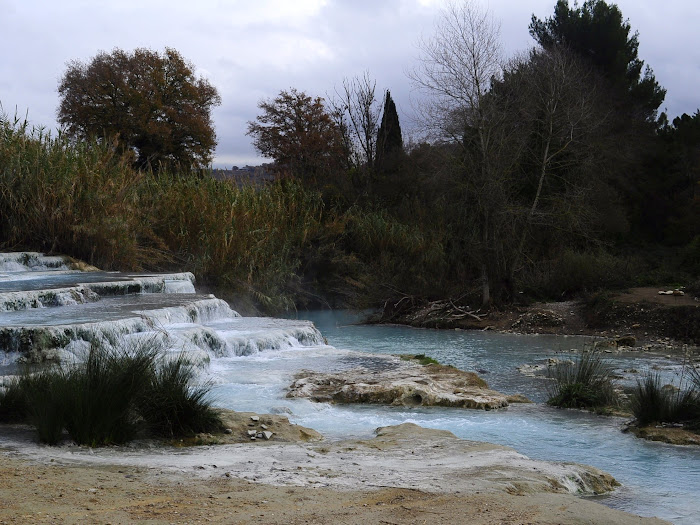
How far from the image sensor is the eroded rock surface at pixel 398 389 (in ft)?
27.1

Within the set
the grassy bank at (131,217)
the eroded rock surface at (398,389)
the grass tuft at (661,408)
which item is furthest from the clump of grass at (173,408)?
the grassy bank at (131,217)

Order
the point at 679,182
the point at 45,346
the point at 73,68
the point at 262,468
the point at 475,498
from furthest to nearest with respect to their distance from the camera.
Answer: the point at 73,68 → the point at 679,182 → the point at 45,346 → the point at 262,468 → the point at 475,498

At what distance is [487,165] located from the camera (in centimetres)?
1867

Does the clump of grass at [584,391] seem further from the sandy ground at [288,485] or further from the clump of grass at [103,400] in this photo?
the clump of grass at [103,400]

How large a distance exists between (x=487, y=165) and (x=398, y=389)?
1130cm

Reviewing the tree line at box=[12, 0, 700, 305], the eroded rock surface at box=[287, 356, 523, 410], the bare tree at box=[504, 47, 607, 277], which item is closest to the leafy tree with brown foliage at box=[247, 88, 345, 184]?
the tree line at box=[12, 0, 700, 305]

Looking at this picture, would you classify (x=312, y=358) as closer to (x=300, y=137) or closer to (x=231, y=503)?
(x=231, y=503)

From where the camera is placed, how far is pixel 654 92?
31047 mm

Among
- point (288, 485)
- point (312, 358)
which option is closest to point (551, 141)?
point (312, 358)

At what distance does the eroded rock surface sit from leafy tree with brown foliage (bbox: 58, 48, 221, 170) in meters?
27.3

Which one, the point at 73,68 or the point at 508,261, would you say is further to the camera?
the point at 73,68

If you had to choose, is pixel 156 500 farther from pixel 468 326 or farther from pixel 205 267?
pixel 468 326

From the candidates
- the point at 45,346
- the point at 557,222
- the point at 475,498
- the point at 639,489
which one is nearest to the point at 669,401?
the point at 639,489

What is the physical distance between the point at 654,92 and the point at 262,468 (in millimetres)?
30361
